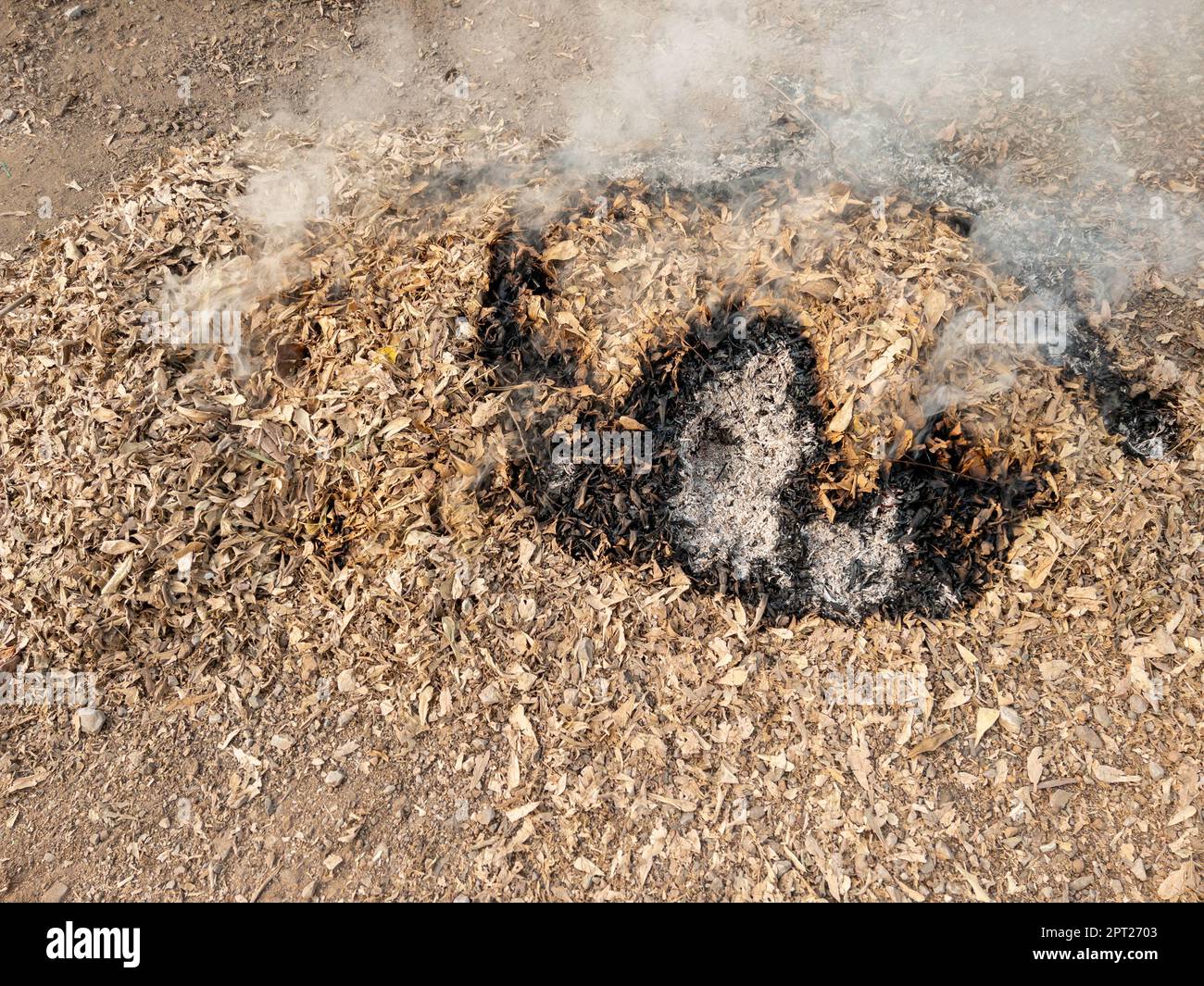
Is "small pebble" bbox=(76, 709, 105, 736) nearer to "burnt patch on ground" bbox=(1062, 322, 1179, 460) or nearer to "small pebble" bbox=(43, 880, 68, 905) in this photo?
"small pebble" bbox=(43, 880, 68, 905)

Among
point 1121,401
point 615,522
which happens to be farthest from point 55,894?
point 1121,401

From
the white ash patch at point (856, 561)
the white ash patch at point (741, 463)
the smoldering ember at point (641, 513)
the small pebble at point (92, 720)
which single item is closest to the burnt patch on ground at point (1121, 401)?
the smoldering ember at point (641, 513)

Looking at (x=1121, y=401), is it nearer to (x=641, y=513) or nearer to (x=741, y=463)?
(x=741, y=463)

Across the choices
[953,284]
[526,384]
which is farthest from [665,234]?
[953,284]

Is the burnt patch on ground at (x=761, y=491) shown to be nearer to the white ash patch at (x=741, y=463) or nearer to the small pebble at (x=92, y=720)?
the white ash patch at (x=741, y=463)

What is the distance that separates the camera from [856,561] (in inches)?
168

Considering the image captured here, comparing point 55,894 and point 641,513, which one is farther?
point 641,513

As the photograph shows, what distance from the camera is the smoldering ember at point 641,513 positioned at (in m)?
3.80

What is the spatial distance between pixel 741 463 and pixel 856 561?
0.86 metres

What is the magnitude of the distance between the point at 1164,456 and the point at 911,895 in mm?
2796

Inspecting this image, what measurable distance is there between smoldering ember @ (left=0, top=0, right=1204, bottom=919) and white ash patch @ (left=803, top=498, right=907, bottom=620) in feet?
0.07

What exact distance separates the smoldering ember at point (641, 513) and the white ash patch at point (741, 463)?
23 mm

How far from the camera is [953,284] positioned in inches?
173

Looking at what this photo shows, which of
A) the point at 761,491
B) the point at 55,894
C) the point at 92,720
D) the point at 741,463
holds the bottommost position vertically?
the point at 55,894
